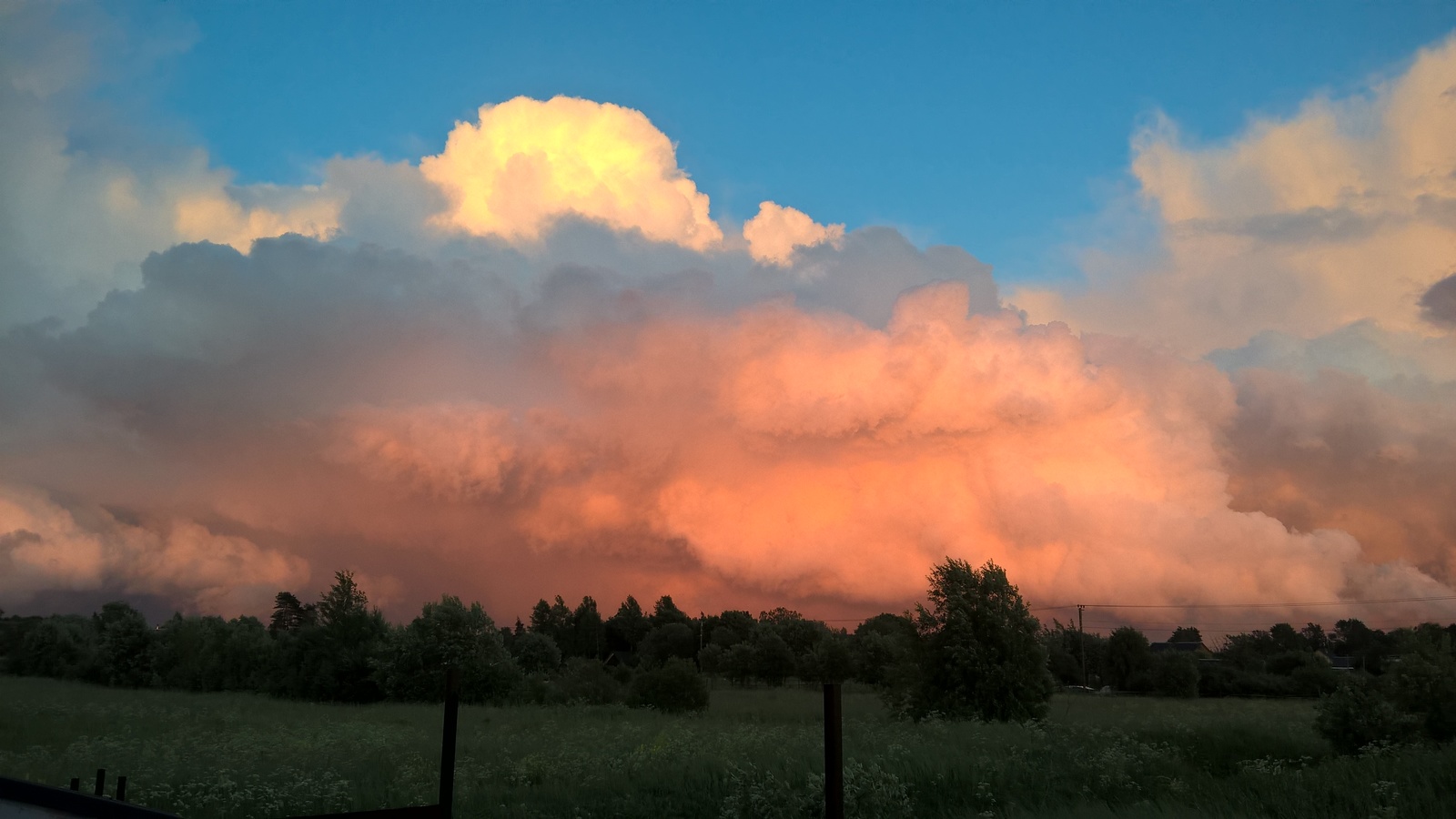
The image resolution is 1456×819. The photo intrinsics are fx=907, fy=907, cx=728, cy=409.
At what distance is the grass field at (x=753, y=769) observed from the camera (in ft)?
54.4

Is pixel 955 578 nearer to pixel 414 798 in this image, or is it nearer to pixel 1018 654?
pixel 1018 654

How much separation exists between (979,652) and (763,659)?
55676 mm

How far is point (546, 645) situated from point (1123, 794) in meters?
79.3

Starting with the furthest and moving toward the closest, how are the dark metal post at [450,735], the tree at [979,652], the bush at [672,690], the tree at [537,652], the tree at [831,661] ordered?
the tree at [537,652], the tree at [831,661], the bush at [672,690], the tree at [979,652], the dark metal post at [450,735]

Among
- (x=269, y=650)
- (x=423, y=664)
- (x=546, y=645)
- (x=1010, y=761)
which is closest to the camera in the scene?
(x=1010, y=761)

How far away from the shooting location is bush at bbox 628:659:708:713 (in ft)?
146

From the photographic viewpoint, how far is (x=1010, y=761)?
64.2 ft

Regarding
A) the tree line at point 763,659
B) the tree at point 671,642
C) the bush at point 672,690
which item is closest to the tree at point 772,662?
the tree line at point 763,659

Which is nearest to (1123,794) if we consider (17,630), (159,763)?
(159,763)

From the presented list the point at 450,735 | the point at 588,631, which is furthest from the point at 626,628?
the point at 450,735

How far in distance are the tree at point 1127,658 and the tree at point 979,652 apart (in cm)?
4479

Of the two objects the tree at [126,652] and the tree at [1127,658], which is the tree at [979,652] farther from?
the tree at [126,652]

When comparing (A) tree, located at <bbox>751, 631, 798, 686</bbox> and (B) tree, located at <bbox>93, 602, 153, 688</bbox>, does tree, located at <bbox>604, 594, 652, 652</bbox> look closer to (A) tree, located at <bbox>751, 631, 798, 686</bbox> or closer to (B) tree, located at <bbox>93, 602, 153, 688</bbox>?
(A) tree, located at <bbox>751, 631, 798, 686</bbox>

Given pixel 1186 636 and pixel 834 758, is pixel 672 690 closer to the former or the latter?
pixel 834 758
